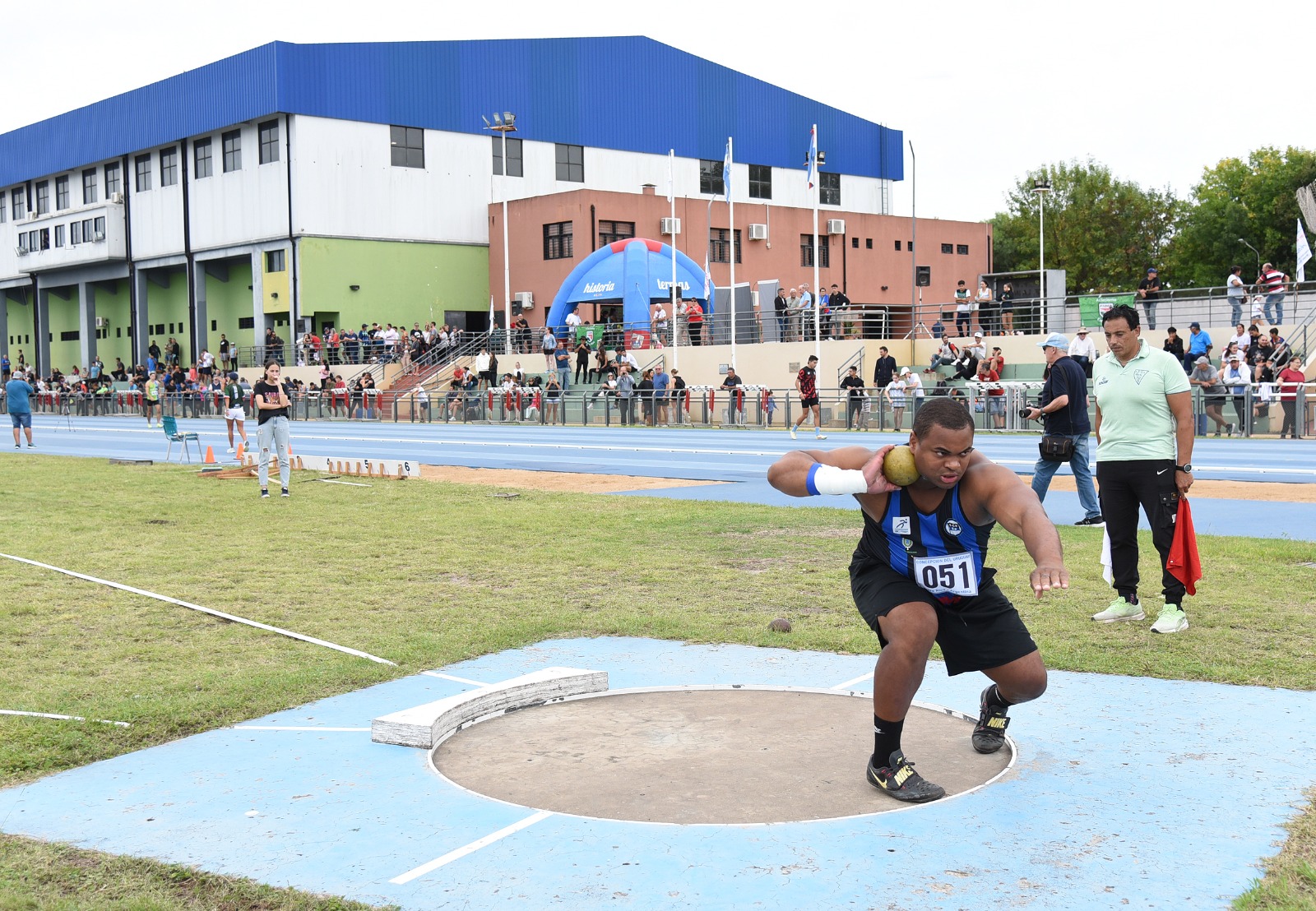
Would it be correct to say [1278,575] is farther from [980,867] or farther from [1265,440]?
[1265,440]

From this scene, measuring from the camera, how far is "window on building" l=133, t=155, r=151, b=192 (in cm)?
6456

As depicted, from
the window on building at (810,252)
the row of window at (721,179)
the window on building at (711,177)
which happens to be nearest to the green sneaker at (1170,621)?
the window on building at (810,252)

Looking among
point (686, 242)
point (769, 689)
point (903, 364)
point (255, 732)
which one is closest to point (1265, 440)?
point (903, 364)

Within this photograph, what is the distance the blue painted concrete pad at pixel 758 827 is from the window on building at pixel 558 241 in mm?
49101

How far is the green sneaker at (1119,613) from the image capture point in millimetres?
8445

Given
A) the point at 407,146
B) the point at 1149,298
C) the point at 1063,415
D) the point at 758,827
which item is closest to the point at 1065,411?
the point at 1063,415

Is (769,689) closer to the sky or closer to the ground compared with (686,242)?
closer to the ground

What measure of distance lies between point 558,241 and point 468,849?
51690 millimetres

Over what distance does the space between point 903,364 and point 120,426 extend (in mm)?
26839

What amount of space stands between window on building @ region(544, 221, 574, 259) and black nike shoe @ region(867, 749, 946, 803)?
50296mm

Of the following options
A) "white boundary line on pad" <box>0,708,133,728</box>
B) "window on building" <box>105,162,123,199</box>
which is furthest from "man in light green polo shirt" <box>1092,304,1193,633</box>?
"window on building" <box>105,162,123,199</box>

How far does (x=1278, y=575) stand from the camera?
389 inches

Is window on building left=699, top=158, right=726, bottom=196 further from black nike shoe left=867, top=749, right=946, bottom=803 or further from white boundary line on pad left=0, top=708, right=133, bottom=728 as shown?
black nike shoe left=867, top=749, right=946, bottom=803

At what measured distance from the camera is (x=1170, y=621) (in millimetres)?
8062
